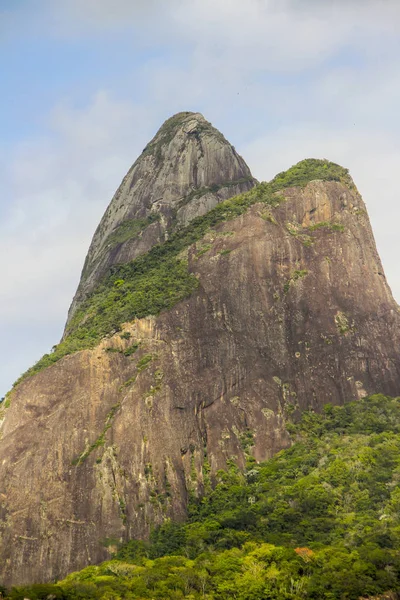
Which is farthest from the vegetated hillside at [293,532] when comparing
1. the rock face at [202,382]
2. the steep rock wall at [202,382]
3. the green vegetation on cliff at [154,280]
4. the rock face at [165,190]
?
the rock face at [165,190]

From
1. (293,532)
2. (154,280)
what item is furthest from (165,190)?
(293,532)

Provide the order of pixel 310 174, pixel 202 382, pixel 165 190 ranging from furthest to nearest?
1. pixel 165 190
2. pixel 310 174
3. pixel 202 382

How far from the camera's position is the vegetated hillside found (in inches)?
2539

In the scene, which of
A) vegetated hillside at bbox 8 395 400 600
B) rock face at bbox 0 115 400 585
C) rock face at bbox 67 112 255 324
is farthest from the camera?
rock face at bbox 67 112 255 324

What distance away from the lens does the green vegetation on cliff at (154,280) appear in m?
94.2

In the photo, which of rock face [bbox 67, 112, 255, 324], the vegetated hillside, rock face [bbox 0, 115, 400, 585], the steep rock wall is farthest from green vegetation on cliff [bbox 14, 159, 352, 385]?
the vegetated hillside

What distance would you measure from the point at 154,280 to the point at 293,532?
38047 mm

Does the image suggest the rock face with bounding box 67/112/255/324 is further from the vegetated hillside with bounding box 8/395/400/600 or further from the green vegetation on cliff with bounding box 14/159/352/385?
the vegetated hillside with bounding box 8/395/400/600

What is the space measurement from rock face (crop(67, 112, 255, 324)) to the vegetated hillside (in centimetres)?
4139

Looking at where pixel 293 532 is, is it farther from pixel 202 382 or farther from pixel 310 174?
pixel 310 174

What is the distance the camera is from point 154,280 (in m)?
102

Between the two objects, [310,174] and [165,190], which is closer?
[310,174]

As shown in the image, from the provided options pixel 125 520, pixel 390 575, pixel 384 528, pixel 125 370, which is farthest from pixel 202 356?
pixel 390 575

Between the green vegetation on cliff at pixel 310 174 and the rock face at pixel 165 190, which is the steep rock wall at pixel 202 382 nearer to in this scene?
the green vegetation on cliff at pixel 310 174
